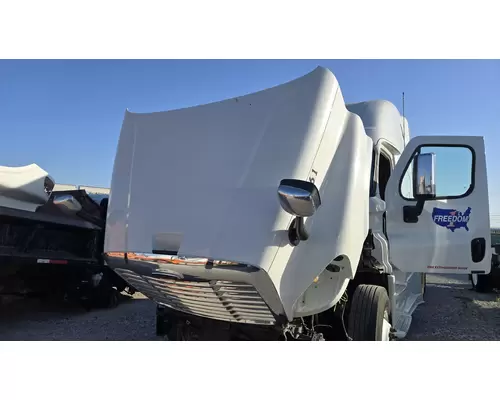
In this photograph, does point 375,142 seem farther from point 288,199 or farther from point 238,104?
point 288,199

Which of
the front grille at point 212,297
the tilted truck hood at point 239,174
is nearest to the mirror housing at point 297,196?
the tilted truck hood at point 239,174

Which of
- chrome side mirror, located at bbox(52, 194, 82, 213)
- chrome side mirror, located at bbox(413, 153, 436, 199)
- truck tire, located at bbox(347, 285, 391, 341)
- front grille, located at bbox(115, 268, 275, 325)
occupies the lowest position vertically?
truck tire, located at bbox(347, 285, 391, 341)

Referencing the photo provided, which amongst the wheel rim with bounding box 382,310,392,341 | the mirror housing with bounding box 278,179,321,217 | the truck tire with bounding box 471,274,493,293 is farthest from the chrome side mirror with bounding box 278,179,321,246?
the truck tire with bounding box 471,274,493,293

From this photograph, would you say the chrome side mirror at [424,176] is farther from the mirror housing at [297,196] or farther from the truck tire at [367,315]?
the mirror housing at [297,196]

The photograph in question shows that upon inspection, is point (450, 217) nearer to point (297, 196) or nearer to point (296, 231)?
point (296, 231)

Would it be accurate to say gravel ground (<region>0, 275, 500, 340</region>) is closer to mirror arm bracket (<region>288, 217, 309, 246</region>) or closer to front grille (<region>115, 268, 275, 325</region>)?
front grille (<region>115, 268, 275, 325</region>)

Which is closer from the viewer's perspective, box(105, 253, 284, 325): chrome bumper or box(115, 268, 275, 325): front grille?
box(105, 253, 284, 325): chrome bumper

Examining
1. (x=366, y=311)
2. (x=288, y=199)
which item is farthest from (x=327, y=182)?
(x=366, y=311)

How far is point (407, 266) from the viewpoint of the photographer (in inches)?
183

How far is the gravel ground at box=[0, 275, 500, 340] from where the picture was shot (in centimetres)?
594

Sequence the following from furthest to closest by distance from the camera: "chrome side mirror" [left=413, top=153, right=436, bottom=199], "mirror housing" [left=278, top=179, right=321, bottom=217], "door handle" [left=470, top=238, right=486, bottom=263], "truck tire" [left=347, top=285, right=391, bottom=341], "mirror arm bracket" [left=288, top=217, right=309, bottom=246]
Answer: "door handle" [left=470, top=238, right=486, bottom=263], "chrome side mirror" [left=413, top=153, right=436, bottom=199], "truck tire" [left=347, top=285, right=391, bottom=341], "mirror arm bracket" [left=288, top=217, right=309, bottom=246], "mirror housing" [left=278, top=179, right=321, bottom=217]

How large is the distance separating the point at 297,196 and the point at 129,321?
517 centimetres

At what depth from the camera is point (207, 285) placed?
2.82 metres

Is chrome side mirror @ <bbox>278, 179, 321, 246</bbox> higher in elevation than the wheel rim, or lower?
higher
